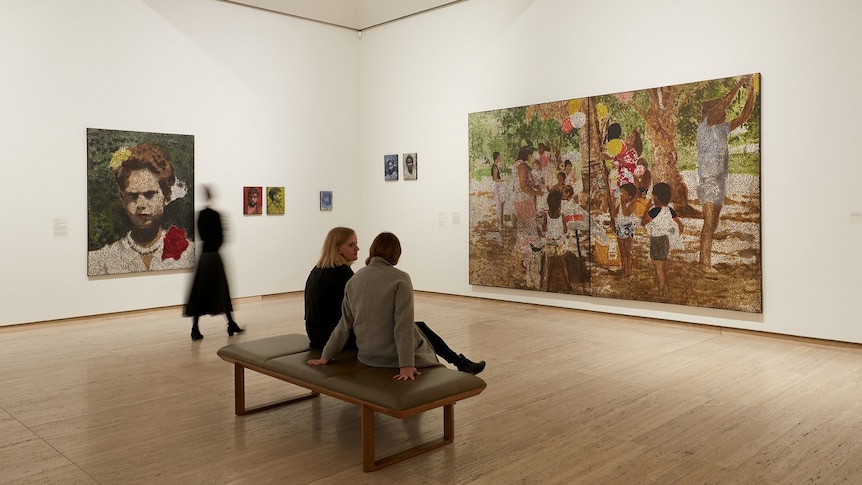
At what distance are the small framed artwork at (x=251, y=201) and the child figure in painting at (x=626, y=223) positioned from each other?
22.1 ft

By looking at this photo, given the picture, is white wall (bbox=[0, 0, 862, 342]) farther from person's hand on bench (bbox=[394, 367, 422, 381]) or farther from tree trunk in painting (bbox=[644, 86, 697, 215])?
person's hand on bench (bbox=[394, 367, 422, 381])

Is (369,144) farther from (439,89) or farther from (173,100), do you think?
(173,100)

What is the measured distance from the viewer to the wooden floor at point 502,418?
4.56m

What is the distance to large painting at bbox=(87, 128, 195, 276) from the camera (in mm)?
11000

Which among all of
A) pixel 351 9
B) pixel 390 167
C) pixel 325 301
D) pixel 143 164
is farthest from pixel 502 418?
pixel 351 9

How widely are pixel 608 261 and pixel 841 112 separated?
371 cm

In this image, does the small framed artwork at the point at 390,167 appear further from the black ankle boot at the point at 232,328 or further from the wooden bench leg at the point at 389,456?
the wooden bench leg at the point at 389,456

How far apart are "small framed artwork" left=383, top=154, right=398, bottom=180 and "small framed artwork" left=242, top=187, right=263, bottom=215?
269cm

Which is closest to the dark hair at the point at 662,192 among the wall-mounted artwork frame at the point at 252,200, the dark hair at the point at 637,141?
the dark hair at the point at 637,141

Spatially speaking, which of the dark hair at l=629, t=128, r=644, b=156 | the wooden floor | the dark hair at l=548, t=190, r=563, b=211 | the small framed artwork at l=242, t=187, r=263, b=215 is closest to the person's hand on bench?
the wooden floor

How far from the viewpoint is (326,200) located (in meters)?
14.4

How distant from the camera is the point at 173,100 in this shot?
1194 cm

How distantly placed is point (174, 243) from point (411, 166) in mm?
4829

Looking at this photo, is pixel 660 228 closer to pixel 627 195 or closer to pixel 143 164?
pixel 627 195
